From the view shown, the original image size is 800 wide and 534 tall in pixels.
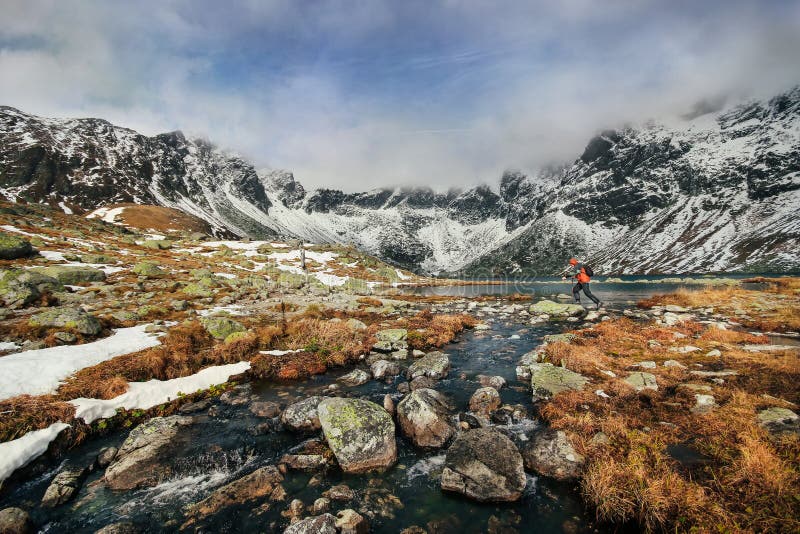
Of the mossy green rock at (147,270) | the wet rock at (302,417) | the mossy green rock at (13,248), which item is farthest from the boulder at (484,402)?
the mossy green rock at (13,248)

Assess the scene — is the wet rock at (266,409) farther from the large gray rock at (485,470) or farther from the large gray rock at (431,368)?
the large gray rock at (485,470)

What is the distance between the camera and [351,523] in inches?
267

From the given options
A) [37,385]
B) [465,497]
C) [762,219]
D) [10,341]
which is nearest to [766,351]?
[465,497]

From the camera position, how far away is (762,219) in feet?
645

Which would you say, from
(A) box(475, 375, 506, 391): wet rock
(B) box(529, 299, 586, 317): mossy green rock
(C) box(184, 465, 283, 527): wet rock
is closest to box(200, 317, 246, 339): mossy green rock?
(C) box(184, 465, 283, 527): wet rock

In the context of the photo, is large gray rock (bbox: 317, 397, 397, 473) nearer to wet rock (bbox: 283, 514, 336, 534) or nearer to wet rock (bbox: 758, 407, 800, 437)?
wet rock (bbox: 283, 514, 336, 534)

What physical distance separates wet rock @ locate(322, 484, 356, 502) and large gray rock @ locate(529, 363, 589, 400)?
25.5 ft

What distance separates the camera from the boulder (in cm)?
1175

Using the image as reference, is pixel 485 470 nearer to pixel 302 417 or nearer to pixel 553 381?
pixel 302 417

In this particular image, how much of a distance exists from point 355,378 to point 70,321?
49.3 ft

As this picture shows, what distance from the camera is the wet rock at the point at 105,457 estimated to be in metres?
9.30

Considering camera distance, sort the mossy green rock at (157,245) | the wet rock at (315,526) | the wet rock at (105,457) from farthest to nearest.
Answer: the mossy green rock at (157,245)
the wet rock at (105,457)
the wet rock at (315,526)

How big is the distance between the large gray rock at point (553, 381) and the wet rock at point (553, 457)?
10.8 ft

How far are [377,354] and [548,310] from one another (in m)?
20.5
